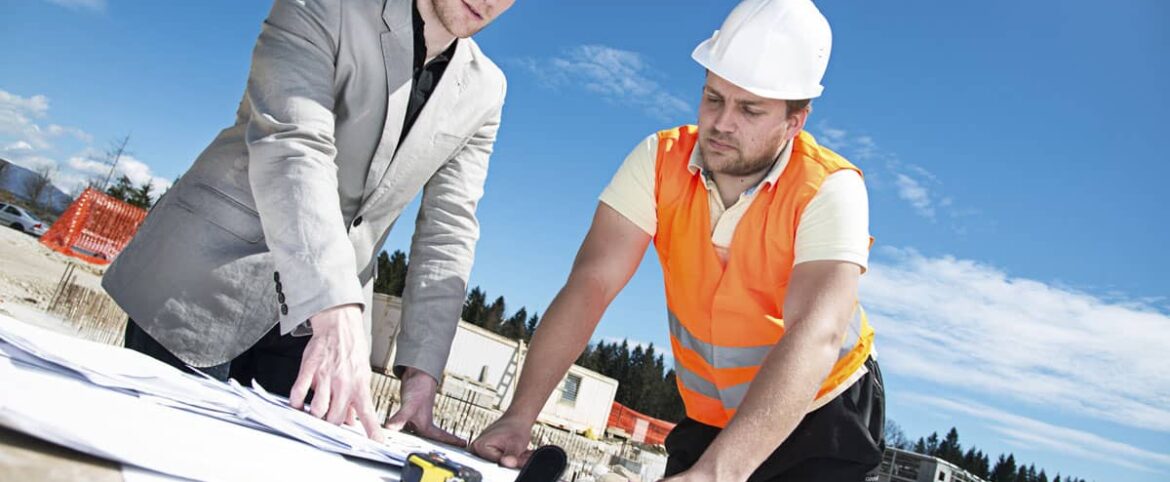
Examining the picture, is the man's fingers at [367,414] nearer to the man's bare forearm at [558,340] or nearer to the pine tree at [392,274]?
the man's bare forearm at [558,340]

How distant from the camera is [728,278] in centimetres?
241

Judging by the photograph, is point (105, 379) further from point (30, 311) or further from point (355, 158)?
point (30, 311)

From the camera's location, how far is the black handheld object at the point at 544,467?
136cm

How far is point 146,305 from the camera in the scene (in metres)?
2.17

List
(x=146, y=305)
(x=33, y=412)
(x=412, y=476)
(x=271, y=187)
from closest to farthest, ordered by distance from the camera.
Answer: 1. (x=33, y=412)
2. (x=412, y=476)
3. (x=271, y=187)
4. (x=146, y=305)

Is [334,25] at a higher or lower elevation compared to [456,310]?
higher

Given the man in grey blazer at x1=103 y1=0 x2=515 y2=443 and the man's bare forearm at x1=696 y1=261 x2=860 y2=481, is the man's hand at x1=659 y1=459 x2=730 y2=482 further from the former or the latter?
the man in grey blazer at x1=103 y1=0 x2=515 y2=443

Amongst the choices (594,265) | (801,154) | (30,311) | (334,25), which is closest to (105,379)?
(334,25)

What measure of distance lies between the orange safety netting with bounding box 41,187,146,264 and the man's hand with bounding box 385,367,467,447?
32.7 m

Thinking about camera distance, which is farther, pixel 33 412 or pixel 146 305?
pixel 146 305

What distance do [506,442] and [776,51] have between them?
4.59 feet

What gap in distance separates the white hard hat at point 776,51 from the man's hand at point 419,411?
127 centimetres

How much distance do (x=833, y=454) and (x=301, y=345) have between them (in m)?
1.57

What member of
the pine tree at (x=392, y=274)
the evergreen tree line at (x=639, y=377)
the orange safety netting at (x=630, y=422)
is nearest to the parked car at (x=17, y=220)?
the pine tree at (x=392, y=274)
